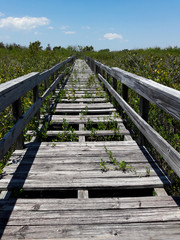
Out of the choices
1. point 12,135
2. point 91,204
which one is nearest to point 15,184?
point 12,135

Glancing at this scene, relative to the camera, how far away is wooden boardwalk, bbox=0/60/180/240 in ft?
6.52

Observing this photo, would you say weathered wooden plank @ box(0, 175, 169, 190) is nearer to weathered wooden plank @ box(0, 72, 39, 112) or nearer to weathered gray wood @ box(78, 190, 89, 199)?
weathered gray wood @ box(78, 190, 89, 199)

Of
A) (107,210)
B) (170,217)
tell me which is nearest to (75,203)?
(107,210)

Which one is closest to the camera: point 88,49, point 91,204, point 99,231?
point 99,231

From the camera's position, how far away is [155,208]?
2.26 meters

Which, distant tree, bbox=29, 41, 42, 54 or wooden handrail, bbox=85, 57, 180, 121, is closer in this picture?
wooden handrail, bbox=85, 57, 180, 121

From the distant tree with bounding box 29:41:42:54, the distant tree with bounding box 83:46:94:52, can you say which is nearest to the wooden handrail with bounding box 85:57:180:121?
the distant tree with bounding box 29:41:42:54

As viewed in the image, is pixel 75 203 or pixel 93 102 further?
pixel 93 102

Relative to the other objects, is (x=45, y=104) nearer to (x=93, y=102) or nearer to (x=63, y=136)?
(x=93, y=102)

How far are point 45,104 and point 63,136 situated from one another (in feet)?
7.25

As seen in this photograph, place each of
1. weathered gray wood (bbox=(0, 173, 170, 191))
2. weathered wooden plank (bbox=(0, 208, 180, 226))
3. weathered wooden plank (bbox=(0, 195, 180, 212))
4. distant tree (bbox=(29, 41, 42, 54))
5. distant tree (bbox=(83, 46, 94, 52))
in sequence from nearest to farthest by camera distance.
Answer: weathered wooden plank (bbox=(0, 208, 180, 226))
weathered wooden plank (bbox=(0, 195, 180, 212))
weathered gray wood (bbox=(0, 173, 170, 191))
distant tree (bbox=(29, 41, 42, 54))
distant tree (bbox=(83, 46, 94, 52))

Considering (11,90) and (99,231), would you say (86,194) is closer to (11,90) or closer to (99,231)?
(99,231)

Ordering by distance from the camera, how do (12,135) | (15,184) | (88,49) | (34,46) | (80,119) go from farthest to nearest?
(88,49) < (34,46) < (80,119) < (12,135) < (15,184)

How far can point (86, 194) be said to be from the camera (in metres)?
2.53
